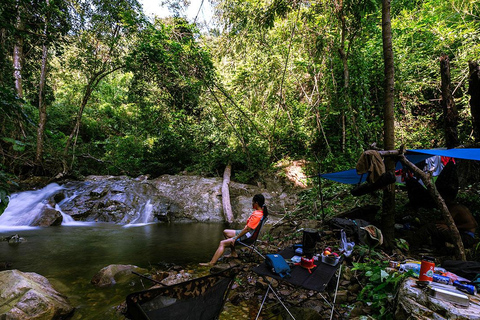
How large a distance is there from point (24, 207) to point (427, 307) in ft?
39.5

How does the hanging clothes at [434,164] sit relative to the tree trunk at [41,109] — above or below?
below

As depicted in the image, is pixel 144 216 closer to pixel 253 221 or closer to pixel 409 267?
pixel 253 221

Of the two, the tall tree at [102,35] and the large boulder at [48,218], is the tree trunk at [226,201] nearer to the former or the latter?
the large boulder at [48,218]

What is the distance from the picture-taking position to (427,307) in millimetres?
1891

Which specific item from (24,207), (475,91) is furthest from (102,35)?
(475,91)

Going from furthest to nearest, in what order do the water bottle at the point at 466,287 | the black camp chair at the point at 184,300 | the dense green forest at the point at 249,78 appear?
the dense green forest at the point at 249,78 → the water bottle at the point at 466,287 → the black camp chair at the point at 184,300

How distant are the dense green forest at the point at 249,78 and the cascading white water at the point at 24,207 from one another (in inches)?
53.8

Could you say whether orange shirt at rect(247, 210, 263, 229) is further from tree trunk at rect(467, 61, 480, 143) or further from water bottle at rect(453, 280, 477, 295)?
tree trunk at rect(467, 61, 480, 143)

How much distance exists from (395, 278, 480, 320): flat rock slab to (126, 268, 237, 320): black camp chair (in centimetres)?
153

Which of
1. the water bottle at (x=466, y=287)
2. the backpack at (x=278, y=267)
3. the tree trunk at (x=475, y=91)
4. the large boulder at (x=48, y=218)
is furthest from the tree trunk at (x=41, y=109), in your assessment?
the tree trunk at (x=475, y=91)

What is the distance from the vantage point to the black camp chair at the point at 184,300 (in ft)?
4.88

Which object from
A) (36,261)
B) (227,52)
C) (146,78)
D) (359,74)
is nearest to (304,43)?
(359,74)

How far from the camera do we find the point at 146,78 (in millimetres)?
11367

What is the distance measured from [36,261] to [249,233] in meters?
4.62
